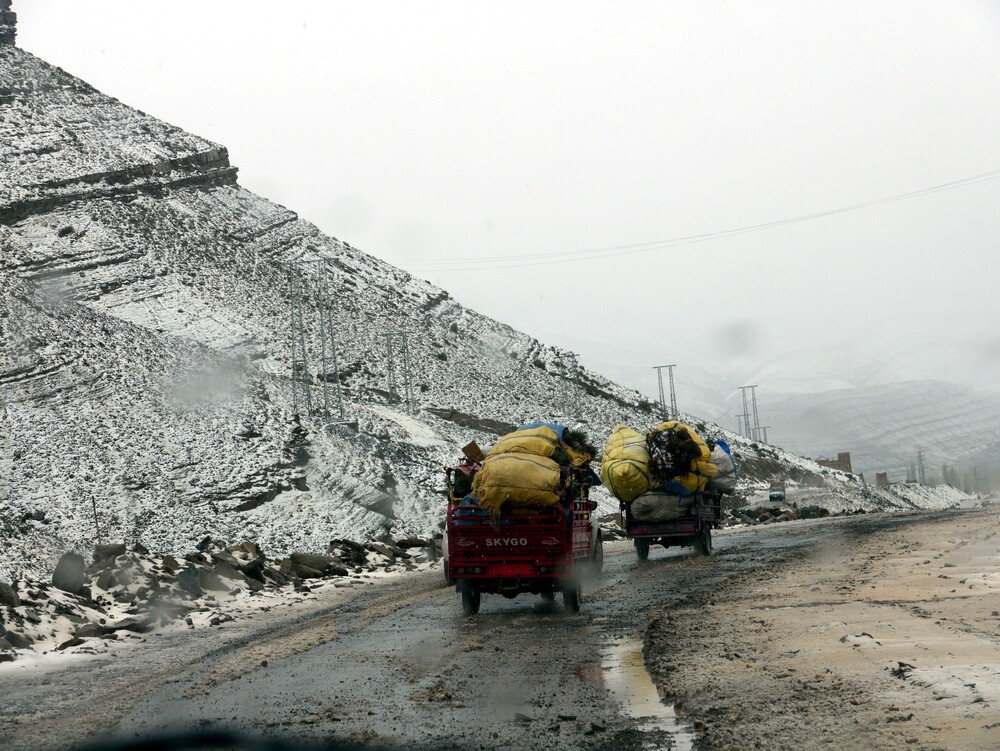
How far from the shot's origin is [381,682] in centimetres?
1031

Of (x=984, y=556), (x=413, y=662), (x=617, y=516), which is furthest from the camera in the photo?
(x=617, y=516)

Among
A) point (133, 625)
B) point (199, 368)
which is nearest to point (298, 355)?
point (199, 368)

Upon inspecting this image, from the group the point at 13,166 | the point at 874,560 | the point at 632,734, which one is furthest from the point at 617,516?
the point at 13,166

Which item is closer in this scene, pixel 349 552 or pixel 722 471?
pixel 722 471

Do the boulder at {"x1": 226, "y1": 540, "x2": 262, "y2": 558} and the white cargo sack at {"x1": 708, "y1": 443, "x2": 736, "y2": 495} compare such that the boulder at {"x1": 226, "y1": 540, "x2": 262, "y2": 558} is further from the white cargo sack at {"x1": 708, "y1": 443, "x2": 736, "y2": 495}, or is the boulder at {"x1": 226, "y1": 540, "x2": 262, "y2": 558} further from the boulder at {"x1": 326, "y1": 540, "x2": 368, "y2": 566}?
the white cargo sack at {"x1": 708, "y1": 443, "x2": 736, "y2": 495}

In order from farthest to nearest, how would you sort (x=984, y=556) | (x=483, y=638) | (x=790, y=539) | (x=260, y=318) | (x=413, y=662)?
(x=260, y=318), (x=790, y=539), (x=984, y=556), (x=483, y=638), (x=413, y=662)

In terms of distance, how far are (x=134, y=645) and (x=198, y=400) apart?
33733mm

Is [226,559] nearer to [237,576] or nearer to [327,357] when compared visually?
[237,576]

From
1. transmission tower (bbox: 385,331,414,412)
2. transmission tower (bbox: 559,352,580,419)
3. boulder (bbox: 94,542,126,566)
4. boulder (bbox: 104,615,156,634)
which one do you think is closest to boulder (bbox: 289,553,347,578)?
boulder (bbox: 94,542,126,566)

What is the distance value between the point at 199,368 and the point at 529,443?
38884 mm

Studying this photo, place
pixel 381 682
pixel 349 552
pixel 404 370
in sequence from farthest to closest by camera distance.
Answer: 1. pixel 404 370
2. pixel 349 552
3. pixel 381 682

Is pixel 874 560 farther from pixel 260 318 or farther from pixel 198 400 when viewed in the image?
pixel 260 318

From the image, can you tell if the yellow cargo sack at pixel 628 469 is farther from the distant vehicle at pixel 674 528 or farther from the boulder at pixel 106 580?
the boulder at pixel 106 580

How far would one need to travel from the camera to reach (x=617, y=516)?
153 ft
